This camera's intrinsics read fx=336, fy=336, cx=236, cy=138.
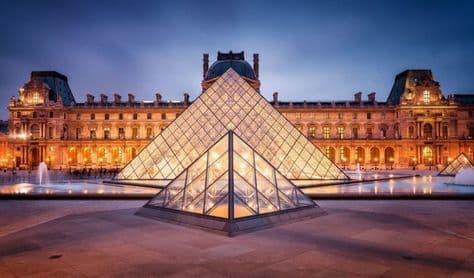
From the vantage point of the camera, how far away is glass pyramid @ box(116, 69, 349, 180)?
17.8 m

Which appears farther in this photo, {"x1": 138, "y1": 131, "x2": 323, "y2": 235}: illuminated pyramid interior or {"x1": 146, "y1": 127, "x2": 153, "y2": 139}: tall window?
{"x1": 146, "y1": 127, "x2": 153, "y2": 139}: tall window

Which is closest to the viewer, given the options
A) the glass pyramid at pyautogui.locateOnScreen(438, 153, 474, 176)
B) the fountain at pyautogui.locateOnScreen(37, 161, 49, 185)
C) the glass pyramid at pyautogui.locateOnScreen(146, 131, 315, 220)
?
the glass pyramid at pyautogui.locateOnScreen(146, 131, 315, 220)

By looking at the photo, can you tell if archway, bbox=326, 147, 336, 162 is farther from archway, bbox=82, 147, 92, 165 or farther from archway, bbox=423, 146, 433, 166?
archway, bbox=82, 147, 92, 165

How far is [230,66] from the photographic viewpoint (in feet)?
153

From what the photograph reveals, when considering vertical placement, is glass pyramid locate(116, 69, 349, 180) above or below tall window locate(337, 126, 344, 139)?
below

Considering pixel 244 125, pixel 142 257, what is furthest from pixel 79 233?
pixel 244 125

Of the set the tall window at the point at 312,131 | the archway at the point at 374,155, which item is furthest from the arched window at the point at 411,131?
the tall window at the point at 312,131

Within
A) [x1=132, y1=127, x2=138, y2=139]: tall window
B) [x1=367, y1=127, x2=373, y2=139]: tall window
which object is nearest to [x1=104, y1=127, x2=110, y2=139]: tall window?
[x1=132, y1=127, x2=138, y2=139]: tall window

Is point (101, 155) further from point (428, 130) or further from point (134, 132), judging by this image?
point (428, 130)

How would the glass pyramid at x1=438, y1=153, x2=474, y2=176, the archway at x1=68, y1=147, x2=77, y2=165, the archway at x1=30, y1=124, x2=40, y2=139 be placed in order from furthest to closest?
the archway at x1=68, y1=147, x2=77, y2=165 < the archway at x1=30, y1=124, x2=40, y2=139 < the glass pyramid at x1=438, y1=153, x2=474, y2=176

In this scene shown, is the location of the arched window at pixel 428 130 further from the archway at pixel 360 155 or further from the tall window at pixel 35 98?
the tall window at pixel 35 98

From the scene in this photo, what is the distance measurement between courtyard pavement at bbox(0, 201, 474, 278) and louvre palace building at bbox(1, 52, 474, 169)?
125ft

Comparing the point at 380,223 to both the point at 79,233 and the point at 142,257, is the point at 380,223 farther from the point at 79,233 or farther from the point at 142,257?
the point at 79,233

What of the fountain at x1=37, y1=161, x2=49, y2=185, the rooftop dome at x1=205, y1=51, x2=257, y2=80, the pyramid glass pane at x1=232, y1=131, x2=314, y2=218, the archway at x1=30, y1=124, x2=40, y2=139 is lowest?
the fountain at x1=37, y1=161, x2=49, y2=185
